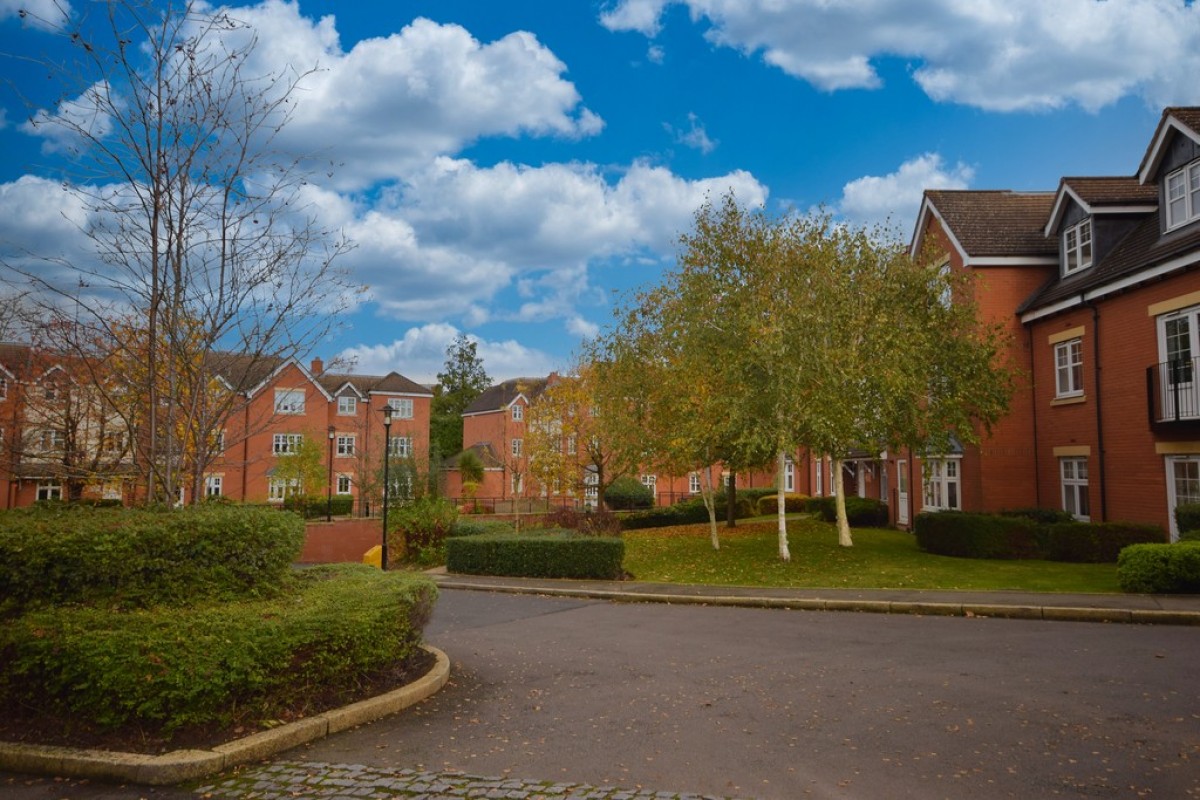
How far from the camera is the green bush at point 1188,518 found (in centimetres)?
1642

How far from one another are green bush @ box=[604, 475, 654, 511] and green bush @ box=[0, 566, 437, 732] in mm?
42764

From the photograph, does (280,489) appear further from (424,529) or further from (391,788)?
(391,788)

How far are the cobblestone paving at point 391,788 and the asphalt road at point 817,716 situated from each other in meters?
0.20

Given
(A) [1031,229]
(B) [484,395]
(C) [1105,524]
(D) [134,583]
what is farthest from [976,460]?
(B) [484,395]

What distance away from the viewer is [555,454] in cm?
3750

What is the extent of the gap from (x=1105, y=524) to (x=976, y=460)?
226 inches

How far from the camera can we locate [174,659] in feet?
20.1

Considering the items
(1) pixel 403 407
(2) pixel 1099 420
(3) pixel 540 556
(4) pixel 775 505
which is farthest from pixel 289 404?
(1) pixel 403 407

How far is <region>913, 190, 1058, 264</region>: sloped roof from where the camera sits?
25344 mm

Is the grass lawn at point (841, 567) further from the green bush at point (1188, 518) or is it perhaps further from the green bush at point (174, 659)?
the green bush at point (174, 659)

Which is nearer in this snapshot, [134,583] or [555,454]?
[134,583]

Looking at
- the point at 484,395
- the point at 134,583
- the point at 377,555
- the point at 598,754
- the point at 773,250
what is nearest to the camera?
the point at 598,754

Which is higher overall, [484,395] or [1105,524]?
[484,395]

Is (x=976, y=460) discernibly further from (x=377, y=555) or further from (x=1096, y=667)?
(x=377, y=555)
